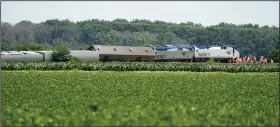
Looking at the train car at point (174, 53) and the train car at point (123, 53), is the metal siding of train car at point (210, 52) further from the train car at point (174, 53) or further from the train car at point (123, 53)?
the train car at point (123, 53)

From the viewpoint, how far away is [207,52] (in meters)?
60.3

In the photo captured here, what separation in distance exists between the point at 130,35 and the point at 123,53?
2155 inches

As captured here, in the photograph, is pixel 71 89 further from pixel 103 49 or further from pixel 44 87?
pixel 103 49

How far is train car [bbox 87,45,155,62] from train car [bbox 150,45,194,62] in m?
1.03

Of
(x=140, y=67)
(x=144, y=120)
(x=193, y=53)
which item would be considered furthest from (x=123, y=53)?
(x=144, y=120)

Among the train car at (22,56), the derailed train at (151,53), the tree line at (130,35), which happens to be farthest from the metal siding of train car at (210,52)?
the tree line at (130,35)

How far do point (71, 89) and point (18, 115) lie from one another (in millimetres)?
8798

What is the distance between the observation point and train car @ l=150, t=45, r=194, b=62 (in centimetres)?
5784

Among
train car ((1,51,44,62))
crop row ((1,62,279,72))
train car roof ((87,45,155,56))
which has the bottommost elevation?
crop row ((1,62,279,72))

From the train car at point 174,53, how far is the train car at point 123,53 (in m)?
1.03

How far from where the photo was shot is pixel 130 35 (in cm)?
11081

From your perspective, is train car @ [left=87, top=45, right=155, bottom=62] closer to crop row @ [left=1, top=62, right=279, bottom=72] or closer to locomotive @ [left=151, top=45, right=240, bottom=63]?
locomotive @ [left=151, top=45, right=240, bottom=63]

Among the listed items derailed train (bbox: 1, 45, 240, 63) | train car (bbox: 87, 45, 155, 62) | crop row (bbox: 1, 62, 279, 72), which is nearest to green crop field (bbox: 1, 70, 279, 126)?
crop row (bbox: 1, 62, 279, 72)

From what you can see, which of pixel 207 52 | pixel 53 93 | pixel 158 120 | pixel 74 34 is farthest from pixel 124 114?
pixel 74 34
